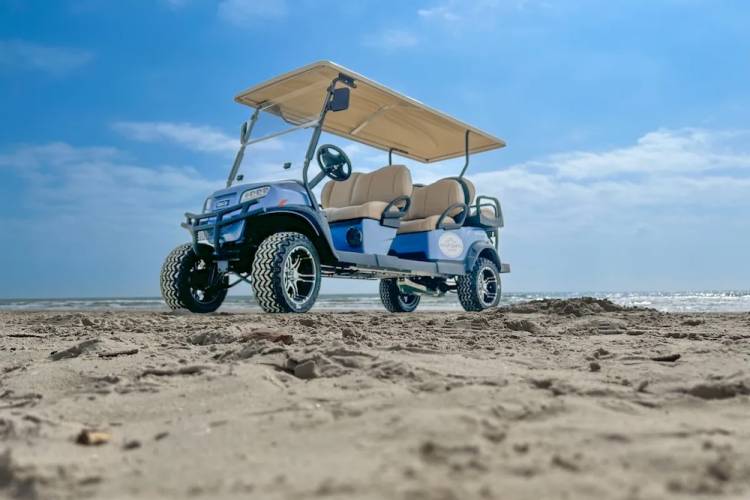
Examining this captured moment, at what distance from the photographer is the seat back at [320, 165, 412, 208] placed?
8297 millimetres

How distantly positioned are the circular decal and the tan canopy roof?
5.36ft

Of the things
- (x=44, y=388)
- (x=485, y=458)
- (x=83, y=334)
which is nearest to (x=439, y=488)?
(x=485, y=458)

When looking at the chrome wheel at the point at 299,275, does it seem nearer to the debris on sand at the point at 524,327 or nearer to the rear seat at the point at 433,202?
the debris on sand at the point at 524,327

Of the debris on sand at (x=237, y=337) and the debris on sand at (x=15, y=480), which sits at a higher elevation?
the debris on sand at (x=237, y=337)

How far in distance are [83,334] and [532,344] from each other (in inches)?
120

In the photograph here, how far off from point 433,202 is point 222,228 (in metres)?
3.95

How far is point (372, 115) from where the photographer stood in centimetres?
830

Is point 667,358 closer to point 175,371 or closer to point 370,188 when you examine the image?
point 175,371

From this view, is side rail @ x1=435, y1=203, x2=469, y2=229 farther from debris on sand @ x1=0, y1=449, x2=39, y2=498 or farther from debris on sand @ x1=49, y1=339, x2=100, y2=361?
debris on sand @ x1=0, y1=449, x2=39, y2=498

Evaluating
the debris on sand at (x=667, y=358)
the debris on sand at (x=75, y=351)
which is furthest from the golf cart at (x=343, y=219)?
the debris on sand at (x=667, y=358)

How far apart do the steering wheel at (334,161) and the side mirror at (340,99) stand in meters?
0.49

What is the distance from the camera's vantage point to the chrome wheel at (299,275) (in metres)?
5.95

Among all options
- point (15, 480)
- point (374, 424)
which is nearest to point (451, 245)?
point (374, 424)

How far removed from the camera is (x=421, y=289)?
9.25 metres
